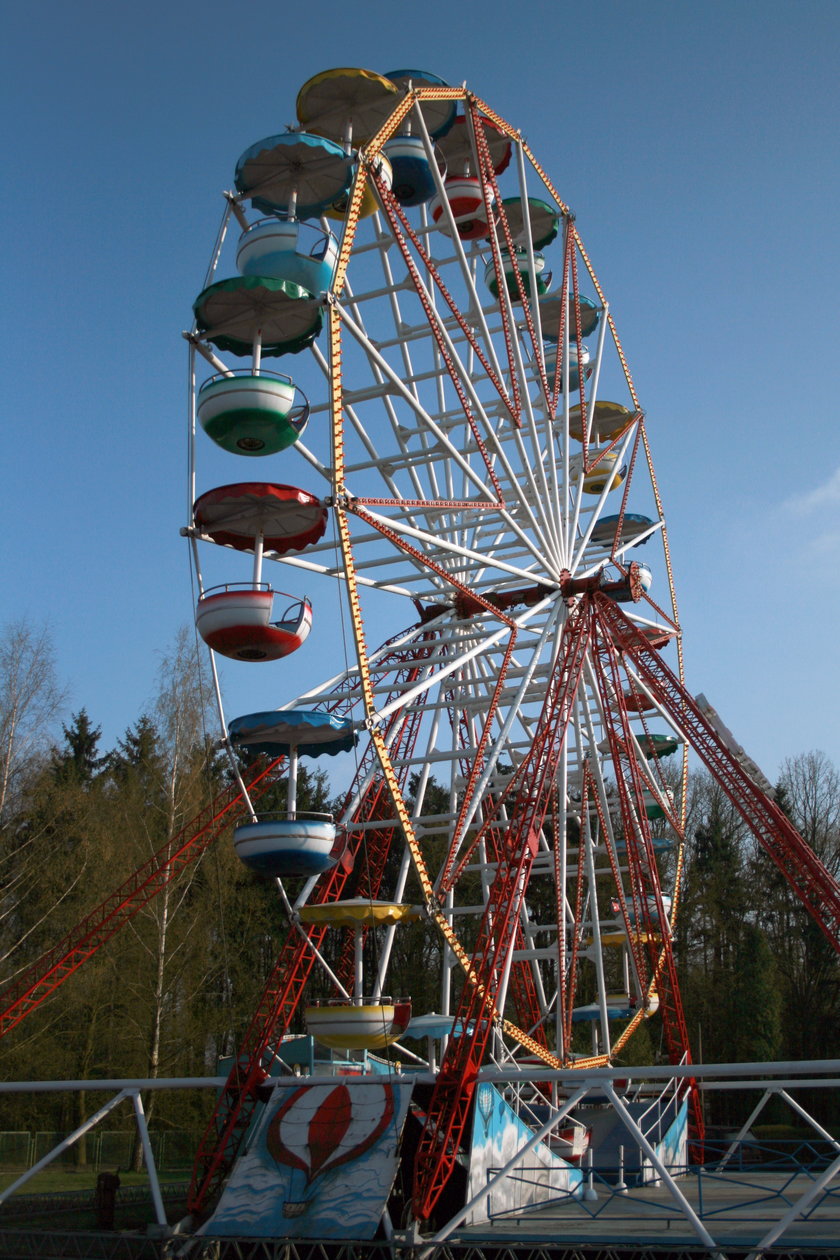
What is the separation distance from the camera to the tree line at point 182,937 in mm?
26188

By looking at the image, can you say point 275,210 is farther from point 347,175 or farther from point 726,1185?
point 726,1185

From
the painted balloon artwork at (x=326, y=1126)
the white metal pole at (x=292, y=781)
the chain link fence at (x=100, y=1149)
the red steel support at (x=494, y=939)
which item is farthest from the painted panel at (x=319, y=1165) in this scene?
the chain link fence at (x=100, y=1149)

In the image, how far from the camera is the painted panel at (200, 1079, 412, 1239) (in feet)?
37.8

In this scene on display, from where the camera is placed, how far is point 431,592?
690 inches

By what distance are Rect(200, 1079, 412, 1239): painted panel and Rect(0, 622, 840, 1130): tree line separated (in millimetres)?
11692

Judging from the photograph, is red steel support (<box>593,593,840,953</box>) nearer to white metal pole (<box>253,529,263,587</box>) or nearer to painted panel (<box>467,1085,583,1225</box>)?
painted panel (<box>467,1085,583,1225</box>)

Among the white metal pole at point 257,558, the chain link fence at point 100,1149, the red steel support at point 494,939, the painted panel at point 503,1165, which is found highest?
the white metal pole at point 257,558

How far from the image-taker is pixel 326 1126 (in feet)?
41.4

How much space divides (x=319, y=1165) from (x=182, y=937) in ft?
50.9

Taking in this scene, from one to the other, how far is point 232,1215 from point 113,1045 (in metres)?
16.9

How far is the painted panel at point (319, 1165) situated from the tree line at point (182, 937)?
11692 mm

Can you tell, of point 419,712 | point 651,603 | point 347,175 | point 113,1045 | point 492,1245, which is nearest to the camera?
point 492,1245

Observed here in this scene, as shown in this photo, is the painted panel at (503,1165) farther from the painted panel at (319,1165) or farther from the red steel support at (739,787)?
the red steel support at (739,787)

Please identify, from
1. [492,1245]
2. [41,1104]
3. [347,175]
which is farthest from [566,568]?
[41,1104]
